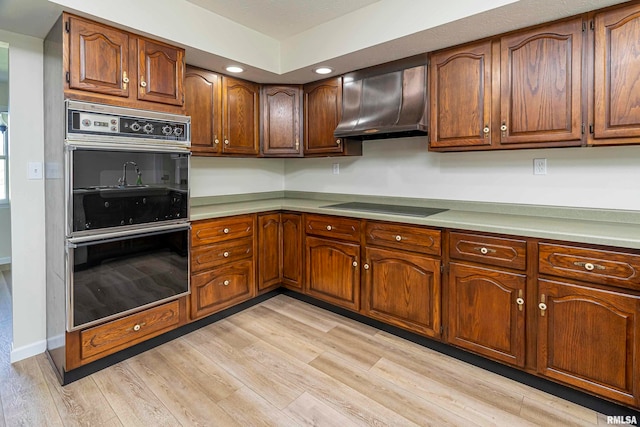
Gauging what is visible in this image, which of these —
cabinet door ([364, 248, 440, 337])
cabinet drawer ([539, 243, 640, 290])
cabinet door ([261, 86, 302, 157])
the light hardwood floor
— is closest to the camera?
cabinet drawer ([539, 243, 640, 290])

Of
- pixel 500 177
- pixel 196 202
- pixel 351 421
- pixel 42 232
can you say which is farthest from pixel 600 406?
pixel 42 232

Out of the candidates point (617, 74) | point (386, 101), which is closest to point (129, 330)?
point (386, 101)

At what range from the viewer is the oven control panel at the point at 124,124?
6.14ft

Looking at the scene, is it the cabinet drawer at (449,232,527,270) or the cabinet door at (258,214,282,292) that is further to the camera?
the cabinet door at (258,214,282,292)

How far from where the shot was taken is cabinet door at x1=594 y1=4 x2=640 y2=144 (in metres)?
1.75

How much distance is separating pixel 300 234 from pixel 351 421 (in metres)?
1.66

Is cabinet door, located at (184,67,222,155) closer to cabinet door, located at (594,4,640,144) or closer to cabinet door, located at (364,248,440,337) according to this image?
cabinet door, located at (364,248,440,337)

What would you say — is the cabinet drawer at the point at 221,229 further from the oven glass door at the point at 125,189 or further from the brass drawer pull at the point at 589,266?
the brass drawer pull at the point at 589,266

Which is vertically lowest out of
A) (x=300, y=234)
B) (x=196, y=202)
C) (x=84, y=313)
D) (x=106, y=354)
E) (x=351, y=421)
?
(x=351, y=421)

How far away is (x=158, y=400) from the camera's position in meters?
1.82

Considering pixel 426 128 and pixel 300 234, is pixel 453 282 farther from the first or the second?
pixel 300 234

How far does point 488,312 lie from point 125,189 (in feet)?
7.63

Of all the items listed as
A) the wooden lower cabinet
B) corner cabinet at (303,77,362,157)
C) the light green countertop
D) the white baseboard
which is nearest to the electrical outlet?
the light green countertop

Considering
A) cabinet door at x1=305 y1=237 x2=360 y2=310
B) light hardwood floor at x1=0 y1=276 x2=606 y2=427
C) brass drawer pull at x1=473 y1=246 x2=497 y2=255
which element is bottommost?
light hardwood floor at x1=0 y1=276 x2=606 y2=427
